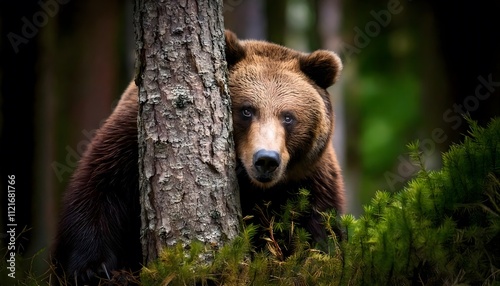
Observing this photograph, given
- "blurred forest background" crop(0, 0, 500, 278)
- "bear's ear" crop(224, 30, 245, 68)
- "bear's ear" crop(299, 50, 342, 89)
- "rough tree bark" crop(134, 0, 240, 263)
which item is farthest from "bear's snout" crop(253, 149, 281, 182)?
"blurred forest background" crop(0, 0, 500, 278)

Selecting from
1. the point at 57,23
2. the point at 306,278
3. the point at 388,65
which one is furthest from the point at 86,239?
the point at 388,65

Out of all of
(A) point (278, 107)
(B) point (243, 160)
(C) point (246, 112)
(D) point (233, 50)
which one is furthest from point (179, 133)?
(D) point (233, 50)

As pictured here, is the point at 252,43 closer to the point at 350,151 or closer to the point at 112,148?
the point at 112,148

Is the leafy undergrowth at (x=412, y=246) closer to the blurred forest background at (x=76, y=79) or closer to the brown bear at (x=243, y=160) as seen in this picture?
the brown bear at (x=243, y=160)

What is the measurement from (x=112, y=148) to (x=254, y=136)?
4.08ft

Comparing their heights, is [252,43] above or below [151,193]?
above

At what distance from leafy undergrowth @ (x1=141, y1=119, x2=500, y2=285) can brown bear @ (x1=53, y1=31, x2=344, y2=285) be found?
0.90 metres

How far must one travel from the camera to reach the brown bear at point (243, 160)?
5.47 m

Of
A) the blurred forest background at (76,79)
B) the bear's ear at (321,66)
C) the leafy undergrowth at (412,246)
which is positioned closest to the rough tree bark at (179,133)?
the leafy undergrowth at (412,246)

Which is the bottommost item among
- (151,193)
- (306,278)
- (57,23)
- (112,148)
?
(306,278)

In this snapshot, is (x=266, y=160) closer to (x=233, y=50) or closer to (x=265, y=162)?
(x=265, y=162)

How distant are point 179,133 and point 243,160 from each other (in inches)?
27.3

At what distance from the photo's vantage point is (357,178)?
16656mm

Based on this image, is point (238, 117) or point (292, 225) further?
point (238, 117)
